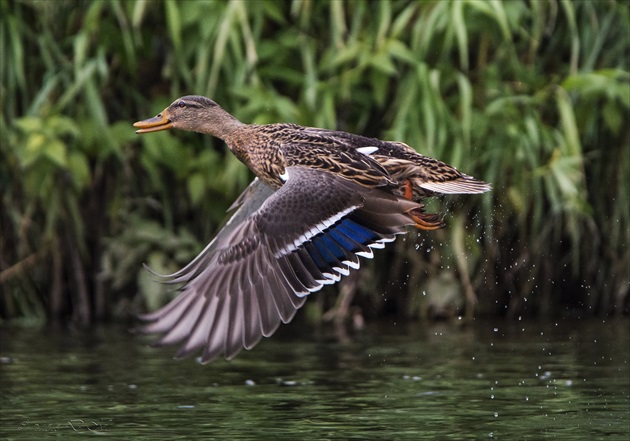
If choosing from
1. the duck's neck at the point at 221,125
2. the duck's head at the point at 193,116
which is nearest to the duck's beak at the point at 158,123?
the duck's head at the point at 193,116

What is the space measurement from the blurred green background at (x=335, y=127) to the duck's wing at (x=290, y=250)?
195 cm

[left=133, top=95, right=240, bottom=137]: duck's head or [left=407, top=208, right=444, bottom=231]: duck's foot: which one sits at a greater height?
[left=133, top=95, right=240, bottom=137]: duck's head

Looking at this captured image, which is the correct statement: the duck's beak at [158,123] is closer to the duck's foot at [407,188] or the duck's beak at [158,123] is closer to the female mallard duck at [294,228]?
the female mallard duck at [294,228]

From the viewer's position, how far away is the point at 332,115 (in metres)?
6.93

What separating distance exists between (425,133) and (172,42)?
141 cm

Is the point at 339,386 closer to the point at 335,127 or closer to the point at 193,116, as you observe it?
the point at 193,116

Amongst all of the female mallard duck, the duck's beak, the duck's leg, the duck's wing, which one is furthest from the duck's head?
the duck's leg

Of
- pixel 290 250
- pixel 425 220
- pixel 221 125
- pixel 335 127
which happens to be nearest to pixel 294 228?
pixel 290 250

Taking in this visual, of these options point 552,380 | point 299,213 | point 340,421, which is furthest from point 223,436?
point 552,380

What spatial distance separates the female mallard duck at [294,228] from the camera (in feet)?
14.8

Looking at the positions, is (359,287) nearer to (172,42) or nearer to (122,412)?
(172,42)

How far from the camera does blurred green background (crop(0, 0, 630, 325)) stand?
693 cm

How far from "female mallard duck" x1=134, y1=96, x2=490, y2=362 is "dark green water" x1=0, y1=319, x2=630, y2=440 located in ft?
1.42

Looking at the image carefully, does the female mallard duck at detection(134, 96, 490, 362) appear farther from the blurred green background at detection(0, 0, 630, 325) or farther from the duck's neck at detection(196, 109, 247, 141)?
the blurred green background at detection(0, 0, 630, 325)
